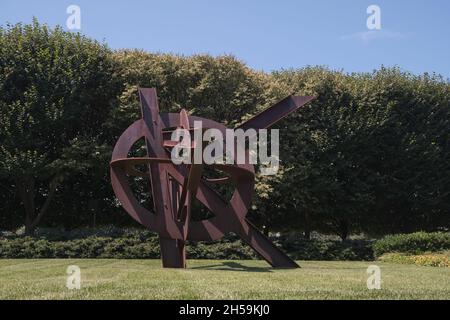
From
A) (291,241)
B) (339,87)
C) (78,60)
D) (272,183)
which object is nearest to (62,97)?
(78,60)

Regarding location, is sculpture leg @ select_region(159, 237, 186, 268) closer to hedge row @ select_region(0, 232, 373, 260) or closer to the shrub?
hedge row @ select_region(0, 232, 373, 260)

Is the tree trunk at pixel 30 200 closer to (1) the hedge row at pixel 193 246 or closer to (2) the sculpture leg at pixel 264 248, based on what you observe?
(1) the hedge row at pixel 193 246

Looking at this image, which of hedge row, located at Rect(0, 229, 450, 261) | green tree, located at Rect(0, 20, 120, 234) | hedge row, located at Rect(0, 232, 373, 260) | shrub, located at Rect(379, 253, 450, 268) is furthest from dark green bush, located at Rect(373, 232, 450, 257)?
green tree, located at Rect(0, 20, 120, 234)

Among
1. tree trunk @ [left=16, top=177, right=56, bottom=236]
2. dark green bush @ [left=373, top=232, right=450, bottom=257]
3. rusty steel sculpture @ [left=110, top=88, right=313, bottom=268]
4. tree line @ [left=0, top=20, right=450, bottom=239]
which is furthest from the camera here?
tree trunk @ [left=16, top=177, right=56, bottom=236]

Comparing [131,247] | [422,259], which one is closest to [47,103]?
[131,247]

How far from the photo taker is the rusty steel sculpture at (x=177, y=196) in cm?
1599

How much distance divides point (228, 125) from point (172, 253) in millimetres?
14871

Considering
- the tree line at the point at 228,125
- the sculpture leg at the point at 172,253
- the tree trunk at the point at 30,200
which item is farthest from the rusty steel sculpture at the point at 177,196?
the tree trunk at the point at 30,200

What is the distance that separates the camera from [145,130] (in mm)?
16750

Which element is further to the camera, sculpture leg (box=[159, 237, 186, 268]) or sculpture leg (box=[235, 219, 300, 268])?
sculpture leg (box=[235, 219, 300, 268])

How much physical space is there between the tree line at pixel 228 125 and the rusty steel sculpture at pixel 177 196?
967cm

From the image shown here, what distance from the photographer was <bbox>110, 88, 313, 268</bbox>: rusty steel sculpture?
52.5ft

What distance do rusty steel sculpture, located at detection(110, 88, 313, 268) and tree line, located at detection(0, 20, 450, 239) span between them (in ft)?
31.7

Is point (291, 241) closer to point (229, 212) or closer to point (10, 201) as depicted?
point (229, 212)
